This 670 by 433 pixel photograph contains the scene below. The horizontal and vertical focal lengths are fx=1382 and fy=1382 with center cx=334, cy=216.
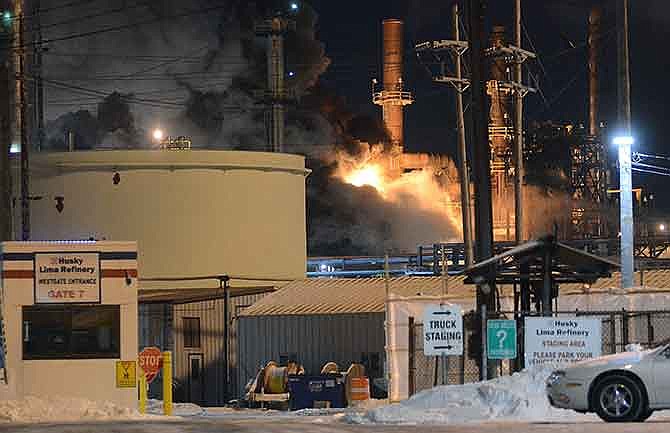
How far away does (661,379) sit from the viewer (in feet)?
61.3

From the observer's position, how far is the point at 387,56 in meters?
96.2

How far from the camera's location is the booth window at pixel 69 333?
27.4 meters

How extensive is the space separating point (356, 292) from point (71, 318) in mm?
17539

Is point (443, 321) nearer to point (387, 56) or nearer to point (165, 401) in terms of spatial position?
point (165, 401)

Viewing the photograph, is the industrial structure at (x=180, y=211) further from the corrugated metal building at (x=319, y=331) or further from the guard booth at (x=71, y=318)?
the guard booth at (x=71, y=318)

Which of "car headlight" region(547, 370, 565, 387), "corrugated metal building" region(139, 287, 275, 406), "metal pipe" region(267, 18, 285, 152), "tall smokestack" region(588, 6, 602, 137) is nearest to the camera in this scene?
"car headlight" region(547, 370, 565, 387)

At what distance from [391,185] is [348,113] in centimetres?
924

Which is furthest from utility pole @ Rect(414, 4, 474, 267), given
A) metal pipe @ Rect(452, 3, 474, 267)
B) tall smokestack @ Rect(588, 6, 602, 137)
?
tall smokestack @ Rect(588, 6, 602, 137)

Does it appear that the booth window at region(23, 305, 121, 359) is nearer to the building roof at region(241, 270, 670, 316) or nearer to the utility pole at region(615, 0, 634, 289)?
the utility pole at region(615, 0, 634, 289)

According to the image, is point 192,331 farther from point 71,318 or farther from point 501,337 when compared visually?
point 501,337

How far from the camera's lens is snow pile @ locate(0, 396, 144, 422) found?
2288 centimetres

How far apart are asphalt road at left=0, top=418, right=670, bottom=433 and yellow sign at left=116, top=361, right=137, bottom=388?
6.92 meters

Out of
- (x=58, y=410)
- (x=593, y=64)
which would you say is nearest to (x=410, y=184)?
(x=593, y=64)

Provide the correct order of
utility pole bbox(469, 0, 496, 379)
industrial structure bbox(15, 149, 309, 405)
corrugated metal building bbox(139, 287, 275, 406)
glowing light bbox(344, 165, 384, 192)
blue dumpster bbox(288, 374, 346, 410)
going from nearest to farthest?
1. utility pole bbox(469, 0, 496, 379)
2. blue dumpster bbox(288, 374, 346, 410)
3. corrugated metal building bbox(139, 287, 275, 406)
4. industrial structure bbox(15, 149, 309, 405)
5. glowing light bbox(344, 165, 384, 192)
